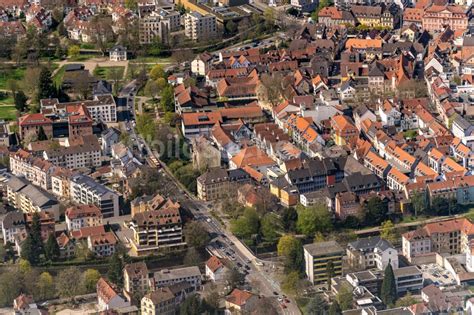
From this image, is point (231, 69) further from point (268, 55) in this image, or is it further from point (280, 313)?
point (280, 313)

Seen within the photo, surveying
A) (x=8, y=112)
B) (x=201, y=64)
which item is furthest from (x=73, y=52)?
(x=8, y=112)

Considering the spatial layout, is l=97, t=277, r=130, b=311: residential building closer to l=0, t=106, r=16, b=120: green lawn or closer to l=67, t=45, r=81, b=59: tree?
l=0, t=106, r=16, b=120: green lawn

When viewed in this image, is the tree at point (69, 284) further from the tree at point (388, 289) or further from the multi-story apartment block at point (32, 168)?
the tree at point (388, 289)

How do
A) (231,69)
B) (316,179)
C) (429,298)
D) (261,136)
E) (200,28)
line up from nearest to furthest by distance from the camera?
(429,298) → (316,179) → (261,136) → (231,69) → (200,28)

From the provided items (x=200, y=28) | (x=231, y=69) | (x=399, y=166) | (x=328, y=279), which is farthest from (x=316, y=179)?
(x=200, y=28)

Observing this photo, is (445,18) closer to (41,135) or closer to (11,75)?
(11,75)

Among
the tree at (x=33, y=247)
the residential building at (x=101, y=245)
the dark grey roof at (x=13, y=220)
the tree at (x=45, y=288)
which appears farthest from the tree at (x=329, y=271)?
the dark grey roof at (x=13, y=220)
